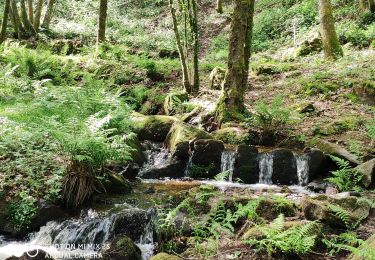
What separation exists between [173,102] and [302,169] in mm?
4899

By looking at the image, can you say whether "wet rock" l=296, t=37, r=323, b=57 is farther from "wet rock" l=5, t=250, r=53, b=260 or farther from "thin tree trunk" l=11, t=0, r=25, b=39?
"wet rock" l=5, t=250, r=53, b=260

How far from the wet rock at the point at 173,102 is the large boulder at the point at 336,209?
22.3 feet

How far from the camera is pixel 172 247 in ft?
15.7

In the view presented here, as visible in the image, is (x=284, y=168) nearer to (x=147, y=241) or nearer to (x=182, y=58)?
(x=147, y=241)

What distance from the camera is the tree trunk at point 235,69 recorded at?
951cm

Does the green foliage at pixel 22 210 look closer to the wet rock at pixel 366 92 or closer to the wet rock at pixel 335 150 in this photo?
the wet rock at pixel 335 150

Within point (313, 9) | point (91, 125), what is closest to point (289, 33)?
point (313, 9)

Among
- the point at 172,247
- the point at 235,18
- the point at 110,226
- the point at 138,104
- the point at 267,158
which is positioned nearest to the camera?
the point at 172,247

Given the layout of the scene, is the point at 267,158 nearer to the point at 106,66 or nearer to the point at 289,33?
the point at 106,66

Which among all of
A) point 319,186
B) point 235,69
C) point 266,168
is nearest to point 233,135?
point 266,168

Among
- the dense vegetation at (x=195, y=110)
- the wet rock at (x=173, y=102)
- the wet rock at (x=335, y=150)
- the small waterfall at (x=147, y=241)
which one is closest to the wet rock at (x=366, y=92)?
the dense vegetation at (x=195, y=110)

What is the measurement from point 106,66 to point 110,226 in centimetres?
1017

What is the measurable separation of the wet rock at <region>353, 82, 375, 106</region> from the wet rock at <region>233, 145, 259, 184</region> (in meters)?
3.95

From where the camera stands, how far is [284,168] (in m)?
7.79
